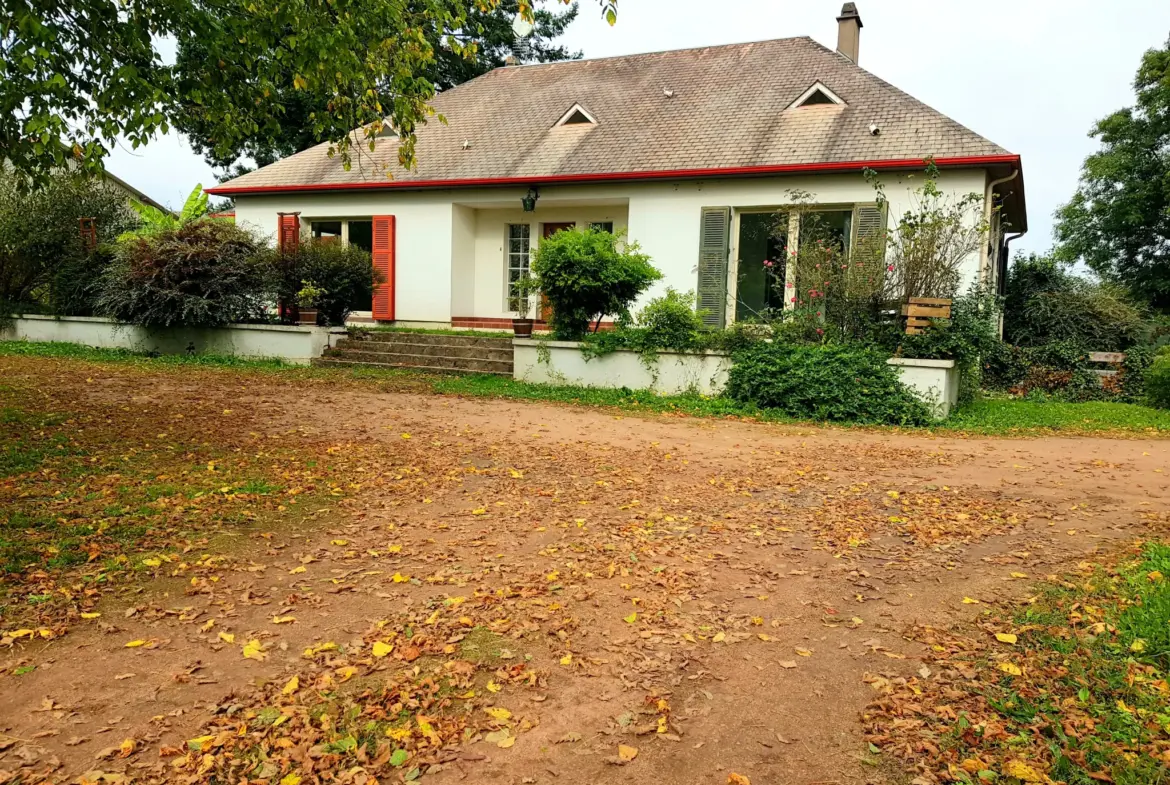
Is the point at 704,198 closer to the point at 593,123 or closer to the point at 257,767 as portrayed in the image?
the point at 593,123

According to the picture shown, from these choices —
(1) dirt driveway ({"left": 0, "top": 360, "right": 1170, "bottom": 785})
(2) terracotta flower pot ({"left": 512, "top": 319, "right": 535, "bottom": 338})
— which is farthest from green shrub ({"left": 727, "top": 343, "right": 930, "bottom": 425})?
(2) terracotta flower pot ({"left": 512, "top": 319, "right": 535, "bottom": 338})

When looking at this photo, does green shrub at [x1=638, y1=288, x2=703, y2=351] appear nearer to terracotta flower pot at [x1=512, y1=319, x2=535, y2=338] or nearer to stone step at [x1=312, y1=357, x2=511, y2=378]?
terracotta flower pot at [x1=512, y1=319, x2=535, y2=338]

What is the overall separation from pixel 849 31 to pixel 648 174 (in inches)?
245

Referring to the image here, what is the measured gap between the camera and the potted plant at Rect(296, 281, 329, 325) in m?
13.6

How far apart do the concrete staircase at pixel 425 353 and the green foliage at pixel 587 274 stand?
1786 millimetres

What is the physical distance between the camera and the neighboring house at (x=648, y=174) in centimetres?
1248

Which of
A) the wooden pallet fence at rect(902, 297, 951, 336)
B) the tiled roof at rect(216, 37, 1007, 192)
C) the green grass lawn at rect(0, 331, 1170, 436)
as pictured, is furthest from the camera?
the tiled roof at rect(216, 37, 1007, 192)

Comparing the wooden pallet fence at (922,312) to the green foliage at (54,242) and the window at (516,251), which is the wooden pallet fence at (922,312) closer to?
the window at (516,251)

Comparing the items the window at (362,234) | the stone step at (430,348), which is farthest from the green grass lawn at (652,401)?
the window at (362,234)

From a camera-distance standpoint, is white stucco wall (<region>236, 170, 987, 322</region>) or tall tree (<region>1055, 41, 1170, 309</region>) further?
tall tree (<region>1055, 41, 1170, 309</region>)

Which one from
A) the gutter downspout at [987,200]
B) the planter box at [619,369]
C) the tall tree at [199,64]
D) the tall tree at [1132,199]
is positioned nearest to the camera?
the tall tree at [199,64]

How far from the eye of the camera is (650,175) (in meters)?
13.4

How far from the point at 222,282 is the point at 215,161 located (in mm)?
20305

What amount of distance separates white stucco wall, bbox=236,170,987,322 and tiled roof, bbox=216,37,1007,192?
0.38m
